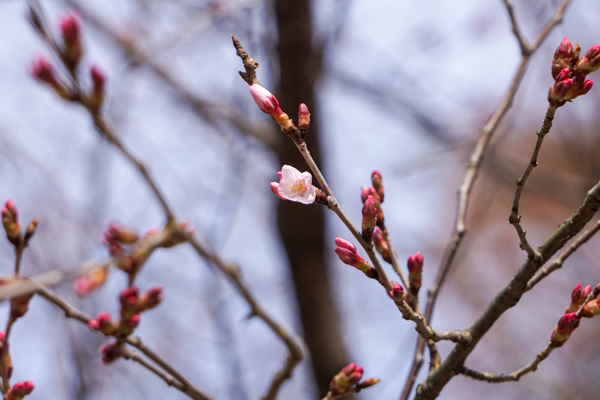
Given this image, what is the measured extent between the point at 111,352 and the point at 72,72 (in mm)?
812

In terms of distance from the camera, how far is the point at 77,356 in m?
3.13

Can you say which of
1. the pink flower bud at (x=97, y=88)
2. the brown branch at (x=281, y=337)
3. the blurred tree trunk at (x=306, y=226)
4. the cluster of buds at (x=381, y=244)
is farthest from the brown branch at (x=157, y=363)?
the blurred tree trunk at (x=306, y=226)

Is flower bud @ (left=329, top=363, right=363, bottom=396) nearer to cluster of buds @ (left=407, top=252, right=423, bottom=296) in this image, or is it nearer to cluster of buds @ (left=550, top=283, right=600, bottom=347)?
cluster of buds @ (left=407, top=252, right=423, bottom=296)

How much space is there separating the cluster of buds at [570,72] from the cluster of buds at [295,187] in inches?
21.1

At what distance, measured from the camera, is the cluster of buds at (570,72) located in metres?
0.91

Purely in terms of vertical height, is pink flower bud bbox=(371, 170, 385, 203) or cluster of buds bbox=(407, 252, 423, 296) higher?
pink flower bud bbox=(371, 170, 385, 203)

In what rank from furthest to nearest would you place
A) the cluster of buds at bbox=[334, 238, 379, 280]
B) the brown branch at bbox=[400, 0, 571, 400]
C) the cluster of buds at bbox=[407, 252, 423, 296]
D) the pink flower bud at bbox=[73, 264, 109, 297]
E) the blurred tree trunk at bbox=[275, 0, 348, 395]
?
the blurred tree trunk at bbox=[275, 0, 348, 395]
the pink flower bud at bbox=[73, 264, 109, 297]
the brown branch at bbox=[400, 0, 571, 400]
the cluster of buds at bbox=[407, 252, 423, 296]
the cluster of buds at bbox=[334, 238, 379, 280]

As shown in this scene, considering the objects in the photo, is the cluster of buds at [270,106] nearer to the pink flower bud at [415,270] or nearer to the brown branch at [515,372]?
the pink flower bud at [415,270]

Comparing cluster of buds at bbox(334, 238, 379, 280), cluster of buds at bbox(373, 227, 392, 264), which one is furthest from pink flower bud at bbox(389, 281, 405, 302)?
cluster of buds at bbox(373, 227, 392, 264)

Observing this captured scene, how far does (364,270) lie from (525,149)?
8.79 meters

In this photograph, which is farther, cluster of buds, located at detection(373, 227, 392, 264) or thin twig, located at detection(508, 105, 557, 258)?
cluster of buds, located at detection(373, 227, 392, 264)

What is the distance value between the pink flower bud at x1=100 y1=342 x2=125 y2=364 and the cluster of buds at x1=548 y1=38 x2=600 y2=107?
129 cm

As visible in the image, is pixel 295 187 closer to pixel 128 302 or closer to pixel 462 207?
pixel 128 302

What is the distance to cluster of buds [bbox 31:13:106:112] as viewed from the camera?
1.26 metres
